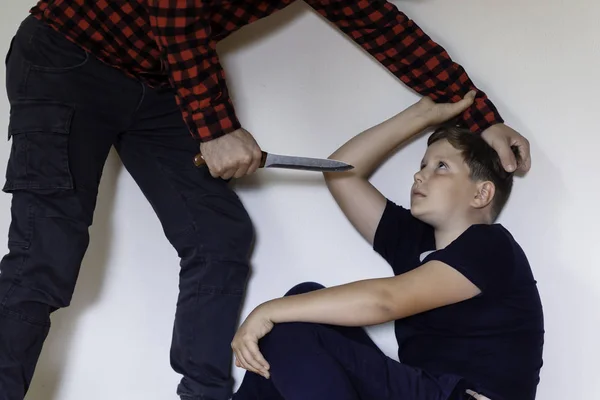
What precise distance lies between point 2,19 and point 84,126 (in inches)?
17.2

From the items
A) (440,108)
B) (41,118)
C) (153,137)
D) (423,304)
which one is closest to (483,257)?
(423,304)

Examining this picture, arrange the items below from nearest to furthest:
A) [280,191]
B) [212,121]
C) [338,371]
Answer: [338,371] < [212,121] < [280,191]

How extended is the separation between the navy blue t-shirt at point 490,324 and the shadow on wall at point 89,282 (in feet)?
2.07

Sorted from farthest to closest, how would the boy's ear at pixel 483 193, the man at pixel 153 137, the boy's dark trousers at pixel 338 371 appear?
the boy's ear at pixel 483 193
the man at pixel 153 137
the boy's dark trousers at pixel 338 371

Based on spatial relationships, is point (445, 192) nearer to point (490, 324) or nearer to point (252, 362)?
point (490, 324)

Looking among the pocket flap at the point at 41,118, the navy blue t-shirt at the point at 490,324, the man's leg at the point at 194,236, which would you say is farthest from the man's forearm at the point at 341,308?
the pocket flap at the point at 41,118

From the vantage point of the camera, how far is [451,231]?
4.17ft

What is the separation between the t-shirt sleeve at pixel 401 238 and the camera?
1334 mm

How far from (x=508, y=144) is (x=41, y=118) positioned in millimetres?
783

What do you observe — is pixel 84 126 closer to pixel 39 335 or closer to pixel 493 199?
pixel 39 335

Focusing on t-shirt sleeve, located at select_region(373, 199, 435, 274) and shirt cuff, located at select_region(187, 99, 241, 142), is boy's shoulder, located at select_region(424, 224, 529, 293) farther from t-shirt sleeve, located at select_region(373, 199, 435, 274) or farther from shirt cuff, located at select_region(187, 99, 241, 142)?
shirt cuff, located at select_region(187, 99, 241, 142)

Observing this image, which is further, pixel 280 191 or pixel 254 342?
pixel 280 191

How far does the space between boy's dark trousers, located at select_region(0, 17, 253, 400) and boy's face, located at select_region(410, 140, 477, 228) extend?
326 mm

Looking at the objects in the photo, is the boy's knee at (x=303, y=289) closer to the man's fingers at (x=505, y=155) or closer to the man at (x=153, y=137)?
the man at (x=153, y=137)
